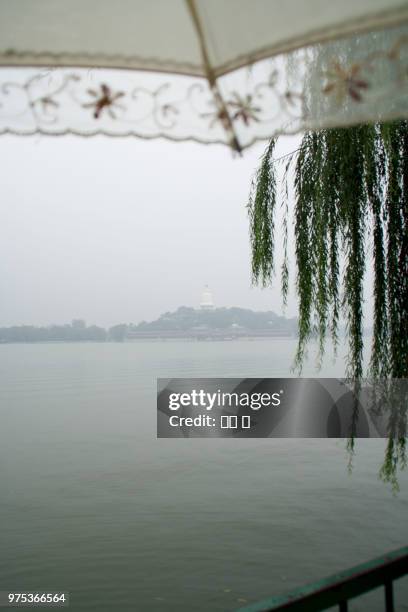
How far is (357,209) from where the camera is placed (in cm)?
257

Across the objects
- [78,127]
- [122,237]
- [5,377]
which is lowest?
[5,377]

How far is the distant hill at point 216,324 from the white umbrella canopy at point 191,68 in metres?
19.3

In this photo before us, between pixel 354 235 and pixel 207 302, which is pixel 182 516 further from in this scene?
pixel 207 302

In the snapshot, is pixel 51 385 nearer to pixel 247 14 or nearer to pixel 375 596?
pixel 375 596

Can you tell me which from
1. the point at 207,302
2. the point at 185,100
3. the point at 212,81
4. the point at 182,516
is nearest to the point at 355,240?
the point at 185,100

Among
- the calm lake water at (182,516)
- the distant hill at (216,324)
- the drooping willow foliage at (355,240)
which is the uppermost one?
the drooping willow foliage at (355,240)

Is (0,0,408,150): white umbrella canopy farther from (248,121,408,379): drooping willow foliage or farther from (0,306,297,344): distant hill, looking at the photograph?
(0,306,297,344): distant hill

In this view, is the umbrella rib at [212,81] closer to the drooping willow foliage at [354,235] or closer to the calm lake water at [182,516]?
the drooping willow foliage at [354,235]

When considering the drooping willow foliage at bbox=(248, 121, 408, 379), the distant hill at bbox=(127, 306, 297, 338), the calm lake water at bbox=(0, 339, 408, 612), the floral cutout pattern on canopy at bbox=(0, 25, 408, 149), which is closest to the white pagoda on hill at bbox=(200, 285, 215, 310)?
the distant hill at bbox=(127, 306, 297, 338)

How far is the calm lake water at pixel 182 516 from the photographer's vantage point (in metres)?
4.45

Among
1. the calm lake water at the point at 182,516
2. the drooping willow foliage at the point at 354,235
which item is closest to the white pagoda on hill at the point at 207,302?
the calm lake water at the point at 182,516

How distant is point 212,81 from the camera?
1007mm

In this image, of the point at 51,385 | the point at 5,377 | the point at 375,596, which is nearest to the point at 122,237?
the point at 5,377

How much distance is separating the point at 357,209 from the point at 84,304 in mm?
34760
